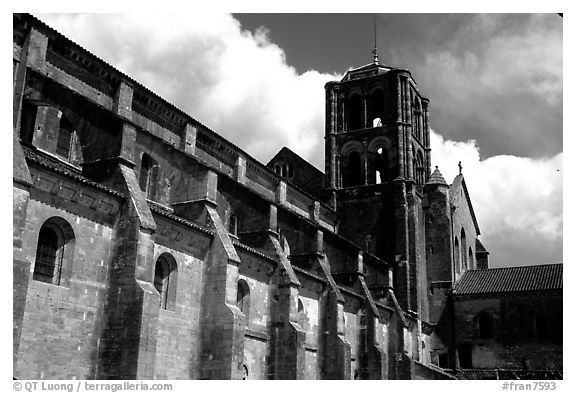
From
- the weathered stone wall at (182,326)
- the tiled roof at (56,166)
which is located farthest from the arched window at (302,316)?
the tiled roof at (56,166)

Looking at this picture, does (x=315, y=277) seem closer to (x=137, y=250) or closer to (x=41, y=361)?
(x=137, y=250)

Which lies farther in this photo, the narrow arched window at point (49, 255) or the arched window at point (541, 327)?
the arched window at point (541, 327)

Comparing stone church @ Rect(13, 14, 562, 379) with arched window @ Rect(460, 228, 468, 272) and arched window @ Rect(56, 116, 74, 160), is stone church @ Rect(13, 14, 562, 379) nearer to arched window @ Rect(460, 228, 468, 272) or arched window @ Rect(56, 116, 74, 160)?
arched window @ Rect(56, 116, 74, 160)

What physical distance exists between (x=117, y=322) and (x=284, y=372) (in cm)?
985

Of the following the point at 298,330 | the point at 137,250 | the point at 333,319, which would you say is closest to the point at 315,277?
the point at 333,319

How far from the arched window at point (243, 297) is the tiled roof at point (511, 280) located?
2444cm

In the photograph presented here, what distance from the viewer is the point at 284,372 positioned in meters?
26.4

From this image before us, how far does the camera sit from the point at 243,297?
86.1 ft

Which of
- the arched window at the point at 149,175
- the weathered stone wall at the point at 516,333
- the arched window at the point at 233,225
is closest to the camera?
the arched window at the point at 149,175

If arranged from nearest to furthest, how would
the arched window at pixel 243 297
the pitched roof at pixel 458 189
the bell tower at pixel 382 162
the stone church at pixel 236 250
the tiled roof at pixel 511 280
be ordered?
1. the stone church at pixel 236 250
2. the arched window at pixel 243 297
3. the tiled roof at pixel 511 280
4. the bell tower at pixel 382 162
5. the pitched roof at pixel 458 189

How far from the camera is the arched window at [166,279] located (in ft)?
72.4

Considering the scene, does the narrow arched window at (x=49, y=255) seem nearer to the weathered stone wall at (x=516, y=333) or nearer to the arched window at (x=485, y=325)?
the weathered stone wall at (x=516, y=333)

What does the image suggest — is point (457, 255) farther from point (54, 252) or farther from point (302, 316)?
point (54, 252)
